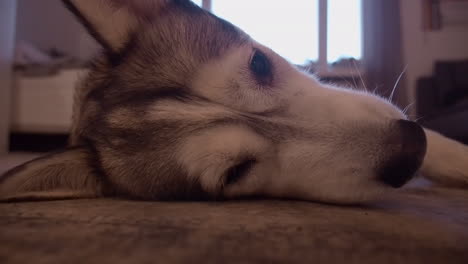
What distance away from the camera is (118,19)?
1.24 meters

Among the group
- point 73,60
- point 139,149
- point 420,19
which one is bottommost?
point 139,149

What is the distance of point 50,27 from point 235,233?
665 centimetres

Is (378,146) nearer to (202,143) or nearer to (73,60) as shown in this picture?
(202,143)

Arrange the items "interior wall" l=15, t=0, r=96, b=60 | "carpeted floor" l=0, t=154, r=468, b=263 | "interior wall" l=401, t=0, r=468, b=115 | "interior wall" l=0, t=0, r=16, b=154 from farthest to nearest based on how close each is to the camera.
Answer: "interior wall" l=15, t=0, r=96, b=60
"interior wall" l=401, t=0, r=468, b=115
"interior wall" l=0, t=0, r=16, b=154
"carpeted floor" l=0, t=154, r=468, b=263

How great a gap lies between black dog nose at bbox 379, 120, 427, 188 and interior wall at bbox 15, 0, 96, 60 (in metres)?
5.99

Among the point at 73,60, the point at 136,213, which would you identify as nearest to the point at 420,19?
the point at 73,60

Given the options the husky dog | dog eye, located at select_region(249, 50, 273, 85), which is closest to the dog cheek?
the husky dog

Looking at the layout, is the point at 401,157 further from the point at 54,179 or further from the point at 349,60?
the point at 349,60

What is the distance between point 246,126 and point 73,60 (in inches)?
175

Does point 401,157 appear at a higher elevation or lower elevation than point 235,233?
higher

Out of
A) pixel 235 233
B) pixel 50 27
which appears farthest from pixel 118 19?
pixel 50 27

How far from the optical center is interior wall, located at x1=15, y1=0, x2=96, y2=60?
5.98 metres

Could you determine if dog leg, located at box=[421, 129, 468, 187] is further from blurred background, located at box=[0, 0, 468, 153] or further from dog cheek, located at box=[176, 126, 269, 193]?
blurred background, located at box=[0, 0, 468, 153]

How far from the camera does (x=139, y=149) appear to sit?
1.02 m
